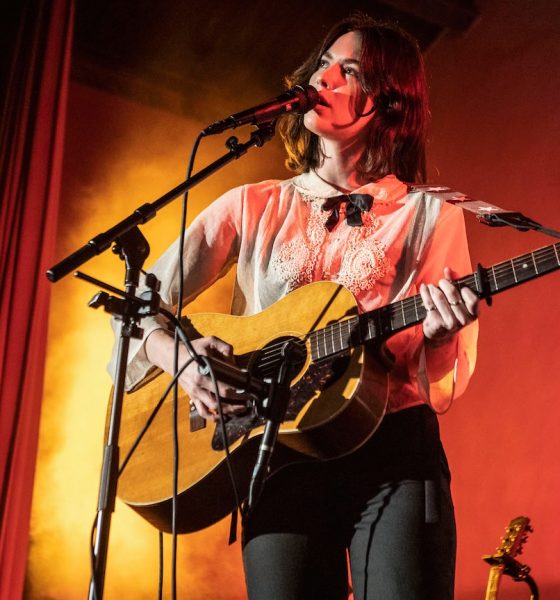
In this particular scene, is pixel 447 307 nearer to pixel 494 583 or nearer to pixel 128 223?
pixel 128 223

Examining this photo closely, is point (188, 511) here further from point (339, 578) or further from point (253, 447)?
point (339, 578)

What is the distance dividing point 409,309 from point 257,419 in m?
0.43

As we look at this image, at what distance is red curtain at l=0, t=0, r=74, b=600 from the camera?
127 inches

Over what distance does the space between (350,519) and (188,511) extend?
470 millimetres

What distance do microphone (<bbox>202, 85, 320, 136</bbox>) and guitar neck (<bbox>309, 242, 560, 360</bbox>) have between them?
20.4 inches

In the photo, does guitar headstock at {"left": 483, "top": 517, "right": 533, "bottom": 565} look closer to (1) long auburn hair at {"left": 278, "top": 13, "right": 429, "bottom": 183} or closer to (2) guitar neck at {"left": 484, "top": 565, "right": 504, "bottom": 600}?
(2) guitar neck at {"left": 484, "top": 565, "right": 504, "bottom": 600}

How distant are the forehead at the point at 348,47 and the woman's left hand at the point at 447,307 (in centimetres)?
83

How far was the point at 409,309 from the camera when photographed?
1.68 meters

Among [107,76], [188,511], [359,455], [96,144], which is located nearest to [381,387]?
[359,455]

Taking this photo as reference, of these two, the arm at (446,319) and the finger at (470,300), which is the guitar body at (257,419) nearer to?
the arm at (446,319)

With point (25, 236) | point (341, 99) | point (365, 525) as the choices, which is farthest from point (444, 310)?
point (25, 236)

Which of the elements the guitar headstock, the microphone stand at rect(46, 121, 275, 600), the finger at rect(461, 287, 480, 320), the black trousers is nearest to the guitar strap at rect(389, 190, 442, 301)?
the finger at rect(461, 287, 480, 320)

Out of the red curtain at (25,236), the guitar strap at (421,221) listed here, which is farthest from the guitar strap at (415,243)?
the red curtain at (25,236)

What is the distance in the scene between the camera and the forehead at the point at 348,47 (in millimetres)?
2154
